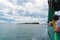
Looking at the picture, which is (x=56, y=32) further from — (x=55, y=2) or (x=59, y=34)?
(x=55, y=2)

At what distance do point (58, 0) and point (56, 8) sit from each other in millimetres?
1562

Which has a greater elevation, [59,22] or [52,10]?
[59,22]

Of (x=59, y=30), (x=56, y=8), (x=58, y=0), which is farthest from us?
(x=56, y=8)

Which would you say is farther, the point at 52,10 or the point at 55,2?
the point at 52,10

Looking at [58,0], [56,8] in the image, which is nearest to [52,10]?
[56,8]

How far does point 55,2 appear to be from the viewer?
696 inches

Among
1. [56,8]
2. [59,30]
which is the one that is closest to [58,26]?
[59,30]

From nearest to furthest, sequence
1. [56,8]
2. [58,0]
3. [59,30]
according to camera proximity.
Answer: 1. [59,30]
2. [58,0]
3. [56,8]

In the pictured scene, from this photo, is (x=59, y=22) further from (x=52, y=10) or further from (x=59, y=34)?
(x=52, y=10)

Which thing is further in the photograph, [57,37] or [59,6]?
[59,6]

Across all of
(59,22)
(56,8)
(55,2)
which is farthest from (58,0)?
(59,22)

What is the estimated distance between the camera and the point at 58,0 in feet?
56.9

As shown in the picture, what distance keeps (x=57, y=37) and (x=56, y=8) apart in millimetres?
13314

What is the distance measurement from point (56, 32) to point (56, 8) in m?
13.3
